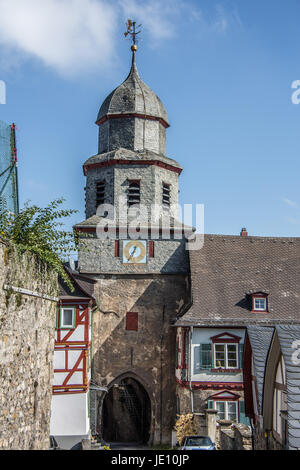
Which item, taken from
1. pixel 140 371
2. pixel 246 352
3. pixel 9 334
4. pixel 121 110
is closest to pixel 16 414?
pixel 9 334

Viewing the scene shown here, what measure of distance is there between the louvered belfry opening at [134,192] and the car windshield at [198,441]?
13425 mm

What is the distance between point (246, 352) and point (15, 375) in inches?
239

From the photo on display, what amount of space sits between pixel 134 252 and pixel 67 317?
18.4ft

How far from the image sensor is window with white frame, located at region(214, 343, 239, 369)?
22203 mm

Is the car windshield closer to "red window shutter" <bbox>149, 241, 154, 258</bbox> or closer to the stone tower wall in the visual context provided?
"red window shutter" <bbox>149, 241, 154, 258</bbox>

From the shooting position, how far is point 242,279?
81.9ft

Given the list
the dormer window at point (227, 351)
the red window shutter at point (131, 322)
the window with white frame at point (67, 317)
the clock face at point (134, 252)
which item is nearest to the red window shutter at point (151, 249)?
the clock face at point (134, 252)

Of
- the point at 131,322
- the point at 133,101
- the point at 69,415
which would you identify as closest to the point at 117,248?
the point at 131,322

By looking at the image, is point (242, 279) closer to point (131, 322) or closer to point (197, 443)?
point (131, 322)

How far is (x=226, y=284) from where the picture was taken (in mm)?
24578

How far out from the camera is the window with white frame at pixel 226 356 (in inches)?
874

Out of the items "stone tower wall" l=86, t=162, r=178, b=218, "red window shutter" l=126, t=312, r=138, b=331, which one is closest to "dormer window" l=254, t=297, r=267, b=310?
"red window shutter" l=126, t=312, r=138, b=331

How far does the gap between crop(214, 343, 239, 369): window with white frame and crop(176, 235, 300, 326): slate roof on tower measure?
959mm

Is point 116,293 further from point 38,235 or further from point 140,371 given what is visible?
point 38,235
